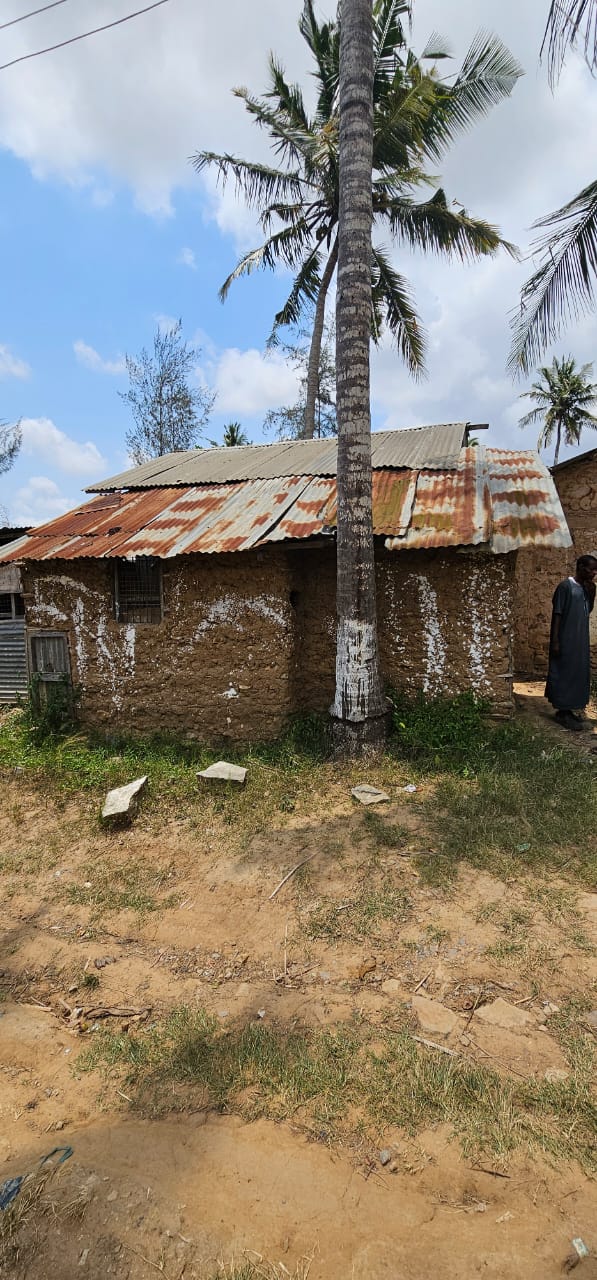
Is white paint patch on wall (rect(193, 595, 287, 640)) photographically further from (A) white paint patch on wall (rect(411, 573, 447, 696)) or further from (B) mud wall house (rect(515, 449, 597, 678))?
(B) mud wall house (rect(515, 449, 597, 678))

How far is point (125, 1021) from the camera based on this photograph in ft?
9.61

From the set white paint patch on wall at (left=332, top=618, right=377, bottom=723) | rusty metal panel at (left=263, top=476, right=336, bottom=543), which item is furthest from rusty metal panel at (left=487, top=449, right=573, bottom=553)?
rusty metal panel at (left=263, top=476, right=336, bottom=543)

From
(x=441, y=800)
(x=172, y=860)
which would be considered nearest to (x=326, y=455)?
(x=441, y=800)

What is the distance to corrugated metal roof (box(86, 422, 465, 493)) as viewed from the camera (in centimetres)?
761

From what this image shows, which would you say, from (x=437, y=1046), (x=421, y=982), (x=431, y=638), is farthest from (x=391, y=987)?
(x=431, y=638)

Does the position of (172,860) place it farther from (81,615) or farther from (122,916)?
(81,615)

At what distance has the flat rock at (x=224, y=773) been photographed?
535 cm

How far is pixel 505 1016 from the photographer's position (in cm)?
269

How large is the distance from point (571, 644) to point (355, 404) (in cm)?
Result: 369

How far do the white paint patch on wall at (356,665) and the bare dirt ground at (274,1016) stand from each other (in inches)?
31.3

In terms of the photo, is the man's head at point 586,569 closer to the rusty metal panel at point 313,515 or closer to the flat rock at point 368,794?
the rusty metal panel at point 313,515

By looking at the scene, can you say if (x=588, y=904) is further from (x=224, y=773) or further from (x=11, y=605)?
(x=11, y=605)

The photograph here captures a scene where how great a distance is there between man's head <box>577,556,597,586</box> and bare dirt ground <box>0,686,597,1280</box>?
136 inches

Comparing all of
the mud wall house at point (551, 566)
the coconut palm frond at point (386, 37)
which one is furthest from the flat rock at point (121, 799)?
the coconut palm frond at point (386, 37)
